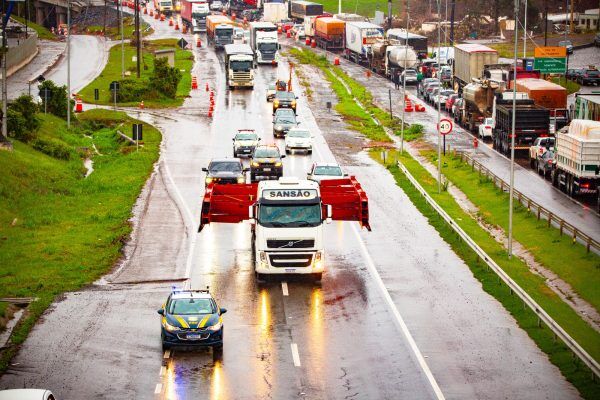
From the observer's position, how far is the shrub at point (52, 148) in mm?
70562

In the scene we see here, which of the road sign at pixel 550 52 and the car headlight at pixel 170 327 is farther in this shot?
the road sign at pixel 550 52

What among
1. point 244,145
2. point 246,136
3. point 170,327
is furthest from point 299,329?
point 246,136

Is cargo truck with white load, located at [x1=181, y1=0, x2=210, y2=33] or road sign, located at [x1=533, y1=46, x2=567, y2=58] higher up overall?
cargo truck with white load, located at [x1=181, y1=0, x2=210, y2=33]

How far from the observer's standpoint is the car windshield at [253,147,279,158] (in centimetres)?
6450

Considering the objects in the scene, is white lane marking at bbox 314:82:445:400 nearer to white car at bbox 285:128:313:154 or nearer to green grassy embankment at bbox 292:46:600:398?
green grassy embankment at bbox 292:46:600:398

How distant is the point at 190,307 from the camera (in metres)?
33.8

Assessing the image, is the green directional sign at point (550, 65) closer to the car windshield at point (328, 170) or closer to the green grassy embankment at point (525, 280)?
the green grassy embankment at point (525, 280)

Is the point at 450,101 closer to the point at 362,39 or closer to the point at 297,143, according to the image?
the point at 297,143

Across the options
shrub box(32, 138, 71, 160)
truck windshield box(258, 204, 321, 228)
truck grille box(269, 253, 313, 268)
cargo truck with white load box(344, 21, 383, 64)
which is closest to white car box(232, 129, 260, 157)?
shrub box(32, 138, 71, 160)

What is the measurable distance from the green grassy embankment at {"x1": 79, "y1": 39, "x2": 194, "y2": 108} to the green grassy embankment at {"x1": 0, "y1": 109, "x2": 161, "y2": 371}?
16.2 meters

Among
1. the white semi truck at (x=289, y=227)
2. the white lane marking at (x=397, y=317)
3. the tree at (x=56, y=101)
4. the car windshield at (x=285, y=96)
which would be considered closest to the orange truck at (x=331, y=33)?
the car windshield at (x=285, y=96)

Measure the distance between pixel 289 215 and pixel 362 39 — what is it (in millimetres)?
89814

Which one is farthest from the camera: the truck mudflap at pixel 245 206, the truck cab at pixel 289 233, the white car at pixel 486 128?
the white car at pixel 486 128

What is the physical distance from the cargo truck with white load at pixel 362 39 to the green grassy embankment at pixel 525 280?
60214 millimetres
